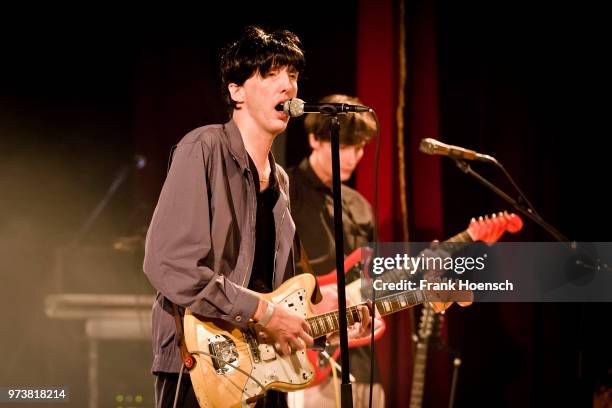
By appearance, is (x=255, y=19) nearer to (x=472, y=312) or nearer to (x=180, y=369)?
(x=472, y=312)

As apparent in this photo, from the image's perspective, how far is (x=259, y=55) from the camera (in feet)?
8.41

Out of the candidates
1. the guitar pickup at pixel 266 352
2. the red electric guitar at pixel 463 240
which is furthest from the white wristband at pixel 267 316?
the red electric guitar at pixel 463 240

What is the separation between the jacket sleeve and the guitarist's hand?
103 millimetres

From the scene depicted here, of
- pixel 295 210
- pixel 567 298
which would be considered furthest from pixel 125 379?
pixel 567 298

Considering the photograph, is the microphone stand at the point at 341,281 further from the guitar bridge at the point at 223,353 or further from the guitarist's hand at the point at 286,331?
the guitar bridge at the point at 223,353

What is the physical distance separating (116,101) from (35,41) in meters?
0.64

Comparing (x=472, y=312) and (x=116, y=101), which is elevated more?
(x=116, y=101)

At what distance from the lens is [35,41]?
4789mm

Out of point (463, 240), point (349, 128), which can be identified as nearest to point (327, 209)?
point (349, 128)

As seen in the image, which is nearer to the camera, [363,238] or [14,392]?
[14,392]

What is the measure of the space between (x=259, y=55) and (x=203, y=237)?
709 mm

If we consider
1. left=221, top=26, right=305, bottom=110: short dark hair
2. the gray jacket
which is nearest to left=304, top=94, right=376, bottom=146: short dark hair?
left=221, top=26, right=305, bottom=110: short dark hair

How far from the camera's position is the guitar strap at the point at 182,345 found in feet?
7.42

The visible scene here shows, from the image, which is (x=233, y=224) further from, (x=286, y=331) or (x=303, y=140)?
(x=303, y=140)
